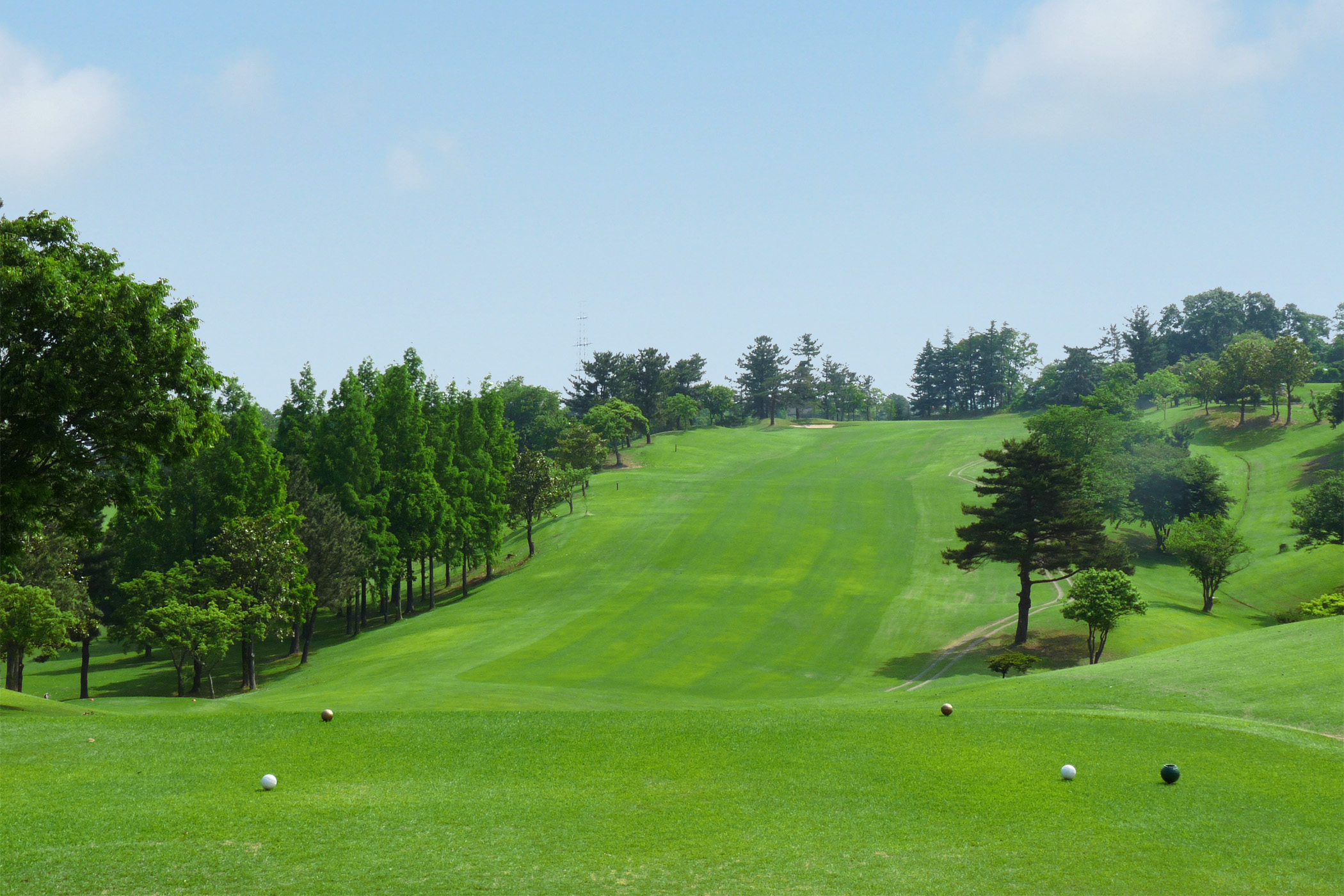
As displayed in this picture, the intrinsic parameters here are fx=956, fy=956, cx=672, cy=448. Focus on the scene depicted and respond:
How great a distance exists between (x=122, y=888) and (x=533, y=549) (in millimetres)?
68135

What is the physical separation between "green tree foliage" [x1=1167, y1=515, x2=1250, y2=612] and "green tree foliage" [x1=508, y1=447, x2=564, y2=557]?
46.9m

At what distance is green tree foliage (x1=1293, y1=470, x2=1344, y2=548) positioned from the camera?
6275 centimetres

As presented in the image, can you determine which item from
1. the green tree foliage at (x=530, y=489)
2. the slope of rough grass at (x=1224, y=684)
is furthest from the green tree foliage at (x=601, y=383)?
the slope of rough grass at (x=1224, y=684)

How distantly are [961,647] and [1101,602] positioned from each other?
9.79 meters

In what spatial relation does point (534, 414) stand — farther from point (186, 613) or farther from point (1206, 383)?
point (186, 613)

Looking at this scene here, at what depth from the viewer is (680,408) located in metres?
146

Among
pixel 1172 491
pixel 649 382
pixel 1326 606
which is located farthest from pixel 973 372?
pixel 1326 606

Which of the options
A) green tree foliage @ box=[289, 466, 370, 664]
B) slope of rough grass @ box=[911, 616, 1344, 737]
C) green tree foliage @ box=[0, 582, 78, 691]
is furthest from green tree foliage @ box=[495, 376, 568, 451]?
slope of rough grass @ box=[911, 616, 1344, 737]

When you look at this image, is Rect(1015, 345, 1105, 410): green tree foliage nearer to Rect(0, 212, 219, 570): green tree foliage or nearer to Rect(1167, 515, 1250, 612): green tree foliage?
Rect(1167, 515, 1250, 612): green tree foliage

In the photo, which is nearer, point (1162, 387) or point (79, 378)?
point (79, 378)

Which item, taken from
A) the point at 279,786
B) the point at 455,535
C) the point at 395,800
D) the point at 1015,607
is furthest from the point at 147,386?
the point at 1015,607

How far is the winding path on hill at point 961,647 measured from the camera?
46.2 metres

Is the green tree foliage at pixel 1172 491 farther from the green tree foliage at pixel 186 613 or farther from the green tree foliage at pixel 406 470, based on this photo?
the green tree foliage at pixel 186 613

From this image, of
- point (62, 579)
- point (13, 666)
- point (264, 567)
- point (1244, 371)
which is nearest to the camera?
point (13, 666)
